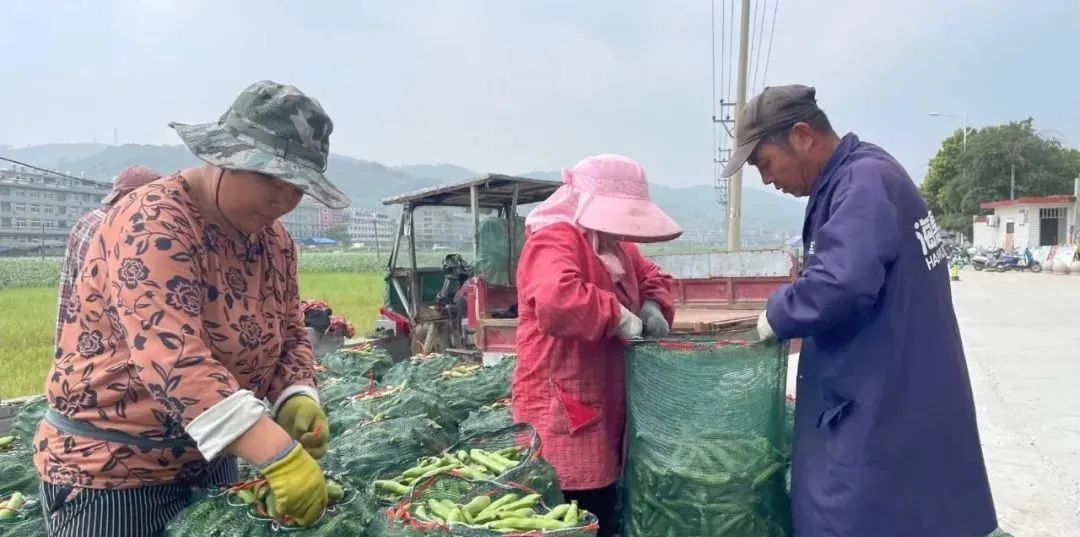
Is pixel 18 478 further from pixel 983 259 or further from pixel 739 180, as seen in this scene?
→ pixel 983 259

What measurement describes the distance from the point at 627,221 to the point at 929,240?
38.8 inches

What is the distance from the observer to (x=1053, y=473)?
17.0 ft

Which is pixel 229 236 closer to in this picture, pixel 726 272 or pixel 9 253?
pixel 726 272

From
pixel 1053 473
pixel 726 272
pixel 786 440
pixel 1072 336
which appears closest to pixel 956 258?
pixel 1072 336

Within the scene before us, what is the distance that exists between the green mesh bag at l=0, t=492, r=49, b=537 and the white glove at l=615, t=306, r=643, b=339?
2.08 m

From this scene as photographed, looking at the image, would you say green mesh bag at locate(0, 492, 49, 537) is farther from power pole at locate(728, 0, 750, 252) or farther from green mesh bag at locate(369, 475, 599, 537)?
power pole at locate(728, 0, 750, 252)

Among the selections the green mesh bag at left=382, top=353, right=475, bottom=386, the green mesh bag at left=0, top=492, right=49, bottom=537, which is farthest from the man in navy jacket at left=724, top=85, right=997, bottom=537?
the green mesh bag at left=382, top=353, right=475, bottom=386

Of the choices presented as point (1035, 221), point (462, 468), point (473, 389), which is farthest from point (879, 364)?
point (1035, 221)

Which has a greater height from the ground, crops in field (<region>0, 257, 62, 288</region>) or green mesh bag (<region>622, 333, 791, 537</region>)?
green mesh bag (<region>622, 333, 791, 537</region>)

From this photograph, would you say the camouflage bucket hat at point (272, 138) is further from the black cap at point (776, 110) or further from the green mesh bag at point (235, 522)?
the black cap at point (776, 110)

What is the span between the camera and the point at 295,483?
1735 mm

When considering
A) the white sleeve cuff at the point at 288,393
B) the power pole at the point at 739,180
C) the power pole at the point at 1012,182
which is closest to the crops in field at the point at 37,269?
the power pole at the point at 739,180

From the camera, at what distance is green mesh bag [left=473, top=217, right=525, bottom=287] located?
8.46m

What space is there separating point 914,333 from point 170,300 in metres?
2.01
